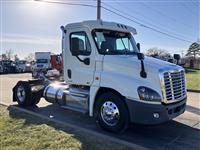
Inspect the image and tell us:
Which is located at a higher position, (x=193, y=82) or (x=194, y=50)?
(x=194, y=50)

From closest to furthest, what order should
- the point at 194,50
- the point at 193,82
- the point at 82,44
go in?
the point at 82,44, the point at 193,82, the point at 194,50

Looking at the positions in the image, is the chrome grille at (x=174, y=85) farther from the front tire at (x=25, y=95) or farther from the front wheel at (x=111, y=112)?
the front tire at (x=25, y=95)

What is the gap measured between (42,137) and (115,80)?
6.55 feet

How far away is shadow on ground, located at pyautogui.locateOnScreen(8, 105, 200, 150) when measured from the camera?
5930 mm

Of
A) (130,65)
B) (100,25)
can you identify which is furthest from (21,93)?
(130,65)

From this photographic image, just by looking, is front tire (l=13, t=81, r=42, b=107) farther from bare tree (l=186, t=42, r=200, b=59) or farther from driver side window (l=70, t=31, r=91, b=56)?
bare tree (l=186, t=42, r=200, b=59)

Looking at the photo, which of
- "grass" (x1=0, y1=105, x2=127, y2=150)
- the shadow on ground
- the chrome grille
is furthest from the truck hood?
"grass" (x1=0, y1=105, x2=127, y2=150)

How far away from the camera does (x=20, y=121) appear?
24.5 feet

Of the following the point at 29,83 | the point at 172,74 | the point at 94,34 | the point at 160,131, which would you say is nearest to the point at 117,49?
the point at 94,34

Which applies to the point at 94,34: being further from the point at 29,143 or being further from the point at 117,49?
the point at 29,143

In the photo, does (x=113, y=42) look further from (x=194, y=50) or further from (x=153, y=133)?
(x=194, y=50)

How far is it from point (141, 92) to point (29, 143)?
247 cm

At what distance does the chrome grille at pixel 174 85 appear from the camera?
245 inches

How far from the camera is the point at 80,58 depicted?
7438 mm
